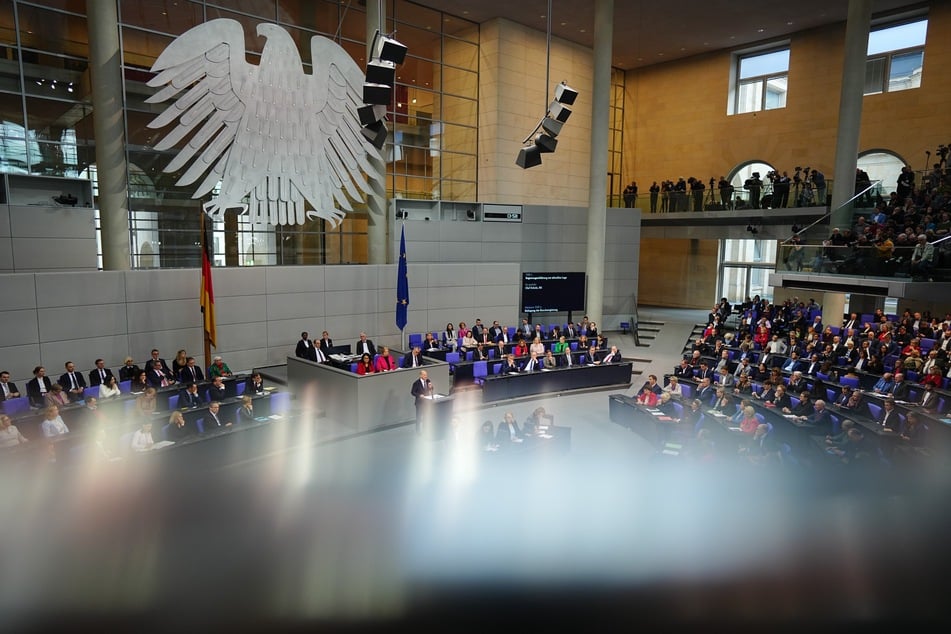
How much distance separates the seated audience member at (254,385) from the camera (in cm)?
1056

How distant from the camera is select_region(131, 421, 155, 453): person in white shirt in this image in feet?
26.5

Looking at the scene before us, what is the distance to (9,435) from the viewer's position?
7.62 metres

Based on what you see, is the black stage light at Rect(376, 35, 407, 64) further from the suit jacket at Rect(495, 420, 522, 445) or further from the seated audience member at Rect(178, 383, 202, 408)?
the seated audience member at Rect(178, 383, 202, 408)

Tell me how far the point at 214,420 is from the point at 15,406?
2964mm

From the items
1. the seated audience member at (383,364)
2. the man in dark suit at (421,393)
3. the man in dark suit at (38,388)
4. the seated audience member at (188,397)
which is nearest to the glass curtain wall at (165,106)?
the man in dark suit at (38,388)

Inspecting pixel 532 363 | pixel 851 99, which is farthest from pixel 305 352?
pixel 851 99

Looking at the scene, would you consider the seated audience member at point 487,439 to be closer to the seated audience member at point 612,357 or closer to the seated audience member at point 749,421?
the seated audience member at point 749,421

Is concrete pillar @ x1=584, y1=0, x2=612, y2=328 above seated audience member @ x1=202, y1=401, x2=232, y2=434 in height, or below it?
above

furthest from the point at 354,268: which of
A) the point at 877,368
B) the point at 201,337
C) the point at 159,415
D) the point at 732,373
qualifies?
the point at 877,368

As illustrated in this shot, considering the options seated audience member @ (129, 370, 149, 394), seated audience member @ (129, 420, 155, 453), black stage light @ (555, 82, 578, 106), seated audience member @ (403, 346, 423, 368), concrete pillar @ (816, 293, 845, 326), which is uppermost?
black stage light @ (555, 82, 578, 106)

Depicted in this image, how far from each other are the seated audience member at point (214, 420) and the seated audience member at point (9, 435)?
6.85 feet

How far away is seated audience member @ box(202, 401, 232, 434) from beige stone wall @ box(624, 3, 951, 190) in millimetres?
21187

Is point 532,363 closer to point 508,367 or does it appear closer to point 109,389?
point 508,367

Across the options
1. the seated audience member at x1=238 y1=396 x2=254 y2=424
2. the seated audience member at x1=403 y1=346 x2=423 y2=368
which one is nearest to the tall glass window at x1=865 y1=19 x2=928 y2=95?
the seated audience member at x1=403 y1=346 x2=423 y2=368
